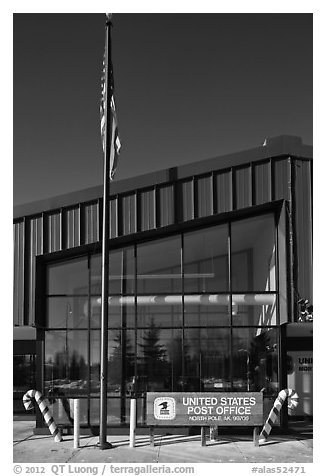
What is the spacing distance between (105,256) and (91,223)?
8.85ft

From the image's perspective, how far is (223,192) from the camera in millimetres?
17094

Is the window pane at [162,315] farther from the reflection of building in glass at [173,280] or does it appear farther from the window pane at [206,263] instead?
the window pane at [206,263]

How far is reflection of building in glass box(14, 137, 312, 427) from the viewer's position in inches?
668

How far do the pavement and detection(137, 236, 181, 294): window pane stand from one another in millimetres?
3669

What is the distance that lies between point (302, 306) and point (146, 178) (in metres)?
5.07

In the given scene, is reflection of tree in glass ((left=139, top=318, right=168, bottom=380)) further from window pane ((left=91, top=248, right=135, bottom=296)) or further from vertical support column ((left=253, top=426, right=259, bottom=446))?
vertical support column ((left=253, top=426, right=259, bottom=446))

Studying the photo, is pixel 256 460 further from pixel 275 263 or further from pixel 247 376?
pixel 275 263

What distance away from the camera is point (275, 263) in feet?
56.5

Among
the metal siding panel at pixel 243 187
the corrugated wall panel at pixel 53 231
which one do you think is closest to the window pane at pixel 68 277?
the corrugated wall panel at pixel 53 231

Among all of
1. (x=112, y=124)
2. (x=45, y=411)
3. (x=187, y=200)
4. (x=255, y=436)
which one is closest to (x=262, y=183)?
(x=187, y=200)

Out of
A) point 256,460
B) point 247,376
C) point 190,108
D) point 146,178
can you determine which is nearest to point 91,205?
point 146,178

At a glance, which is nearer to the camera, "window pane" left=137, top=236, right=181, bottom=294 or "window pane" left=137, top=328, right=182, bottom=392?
"window pane" left=137, top=328, right=182, bottom=392

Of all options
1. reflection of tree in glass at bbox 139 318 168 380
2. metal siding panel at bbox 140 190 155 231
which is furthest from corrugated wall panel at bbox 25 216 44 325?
reflection of tree in glass at bbox 139 318 168 380

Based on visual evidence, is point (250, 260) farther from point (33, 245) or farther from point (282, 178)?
point (33, 245)
